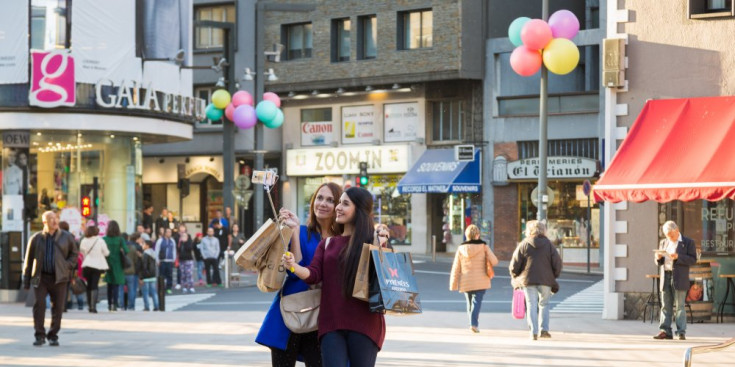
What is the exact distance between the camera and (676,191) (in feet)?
62.4

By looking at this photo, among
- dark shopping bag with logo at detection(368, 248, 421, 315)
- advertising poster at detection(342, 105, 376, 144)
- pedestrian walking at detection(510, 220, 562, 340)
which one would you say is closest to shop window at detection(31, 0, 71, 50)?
pedestrian walking at detection(510, 220, 562, 340)

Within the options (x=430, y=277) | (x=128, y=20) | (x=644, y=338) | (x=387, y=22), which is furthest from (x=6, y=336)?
(x=387, y=22)

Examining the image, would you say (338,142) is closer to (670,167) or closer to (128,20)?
(128,20)

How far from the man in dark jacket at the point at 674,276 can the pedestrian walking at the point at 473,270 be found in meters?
2.72

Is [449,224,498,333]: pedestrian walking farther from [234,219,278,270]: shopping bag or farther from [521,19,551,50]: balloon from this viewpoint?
[234,219,278,270]: shopping bag

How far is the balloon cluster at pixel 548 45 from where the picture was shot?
24234 millimetres

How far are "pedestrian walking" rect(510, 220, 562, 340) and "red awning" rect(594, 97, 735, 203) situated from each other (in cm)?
143

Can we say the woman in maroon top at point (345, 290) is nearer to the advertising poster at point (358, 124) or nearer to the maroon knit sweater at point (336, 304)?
the maroon knit sweater at point (336, 304)

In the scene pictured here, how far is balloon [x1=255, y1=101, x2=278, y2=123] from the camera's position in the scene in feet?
117

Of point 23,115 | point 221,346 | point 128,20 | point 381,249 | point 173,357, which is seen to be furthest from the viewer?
point 128,20

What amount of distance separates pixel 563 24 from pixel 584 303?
6008 millimetres

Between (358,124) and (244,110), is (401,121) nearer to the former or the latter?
(358,124)

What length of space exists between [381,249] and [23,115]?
24.3 metres

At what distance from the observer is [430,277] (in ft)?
119
